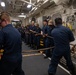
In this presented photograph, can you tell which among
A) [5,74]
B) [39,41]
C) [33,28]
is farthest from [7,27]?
[33,28]

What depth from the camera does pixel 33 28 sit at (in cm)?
952

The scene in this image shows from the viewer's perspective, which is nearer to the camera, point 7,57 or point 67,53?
point 7,57

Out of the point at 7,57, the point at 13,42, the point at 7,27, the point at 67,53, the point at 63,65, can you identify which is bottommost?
the point at 63,65

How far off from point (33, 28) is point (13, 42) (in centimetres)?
679

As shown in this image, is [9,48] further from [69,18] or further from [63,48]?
[69,18]

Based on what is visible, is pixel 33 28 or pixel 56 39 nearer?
pixel 56 39

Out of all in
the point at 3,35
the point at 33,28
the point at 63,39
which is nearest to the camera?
the point at 3,35

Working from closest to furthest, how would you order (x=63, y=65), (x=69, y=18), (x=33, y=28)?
(x=63, y=65)
(x=69, y=18)
(x=33, y=28)

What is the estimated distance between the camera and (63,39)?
4.21 m

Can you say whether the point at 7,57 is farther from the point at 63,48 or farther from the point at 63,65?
the point at 63,65

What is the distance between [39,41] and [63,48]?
4511mm

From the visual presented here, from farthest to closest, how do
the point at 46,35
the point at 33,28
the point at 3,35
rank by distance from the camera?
the point at 33,28 < the point at 46,35 < the point at 3,35

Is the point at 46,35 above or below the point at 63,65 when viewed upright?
above

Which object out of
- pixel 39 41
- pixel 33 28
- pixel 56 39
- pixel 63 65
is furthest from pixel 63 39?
pixel 33 28
